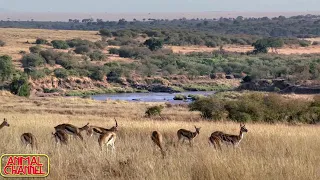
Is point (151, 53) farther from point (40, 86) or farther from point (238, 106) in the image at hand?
point (238, 106)

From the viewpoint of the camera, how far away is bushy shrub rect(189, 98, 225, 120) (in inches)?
1197

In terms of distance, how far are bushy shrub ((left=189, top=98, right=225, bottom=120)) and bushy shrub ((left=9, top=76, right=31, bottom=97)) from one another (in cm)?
2564

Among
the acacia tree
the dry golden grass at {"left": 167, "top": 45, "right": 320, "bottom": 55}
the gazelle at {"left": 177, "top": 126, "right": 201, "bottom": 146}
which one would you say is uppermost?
the gazelle at {"left": 177, "top": 126, "right": 201, "bottom": 146}

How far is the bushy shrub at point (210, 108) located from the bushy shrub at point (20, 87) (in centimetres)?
2564

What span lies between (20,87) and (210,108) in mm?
27597

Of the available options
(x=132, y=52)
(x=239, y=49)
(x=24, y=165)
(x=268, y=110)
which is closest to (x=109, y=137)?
(x=24, y=165)

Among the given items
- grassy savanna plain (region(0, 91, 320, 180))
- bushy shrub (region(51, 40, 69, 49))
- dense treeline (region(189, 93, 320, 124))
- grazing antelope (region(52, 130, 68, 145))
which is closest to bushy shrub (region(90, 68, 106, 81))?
bushy shrub (region(51, 40, 69, 49))

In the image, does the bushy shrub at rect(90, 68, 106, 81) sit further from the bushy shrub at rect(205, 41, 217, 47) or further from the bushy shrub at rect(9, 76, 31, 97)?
the bushy shrub at rect(205, 41, 217, 47)

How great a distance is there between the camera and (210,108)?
102 ft

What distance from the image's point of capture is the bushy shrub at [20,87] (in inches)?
Result: 2117

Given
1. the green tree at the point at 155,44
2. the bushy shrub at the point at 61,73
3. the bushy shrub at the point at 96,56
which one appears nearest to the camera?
the bushy shrub at the point at 61,73

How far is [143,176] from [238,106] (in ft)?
72.6

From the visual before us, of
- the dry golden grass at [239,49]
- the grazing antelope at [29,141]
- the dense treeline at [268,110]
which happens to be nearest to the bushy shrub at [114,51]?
the dry golden grass at [239,49]

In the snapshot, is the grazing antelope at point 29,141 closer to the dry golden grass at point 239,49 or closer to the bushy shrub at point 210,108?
the bushy shrub at point 210,108
